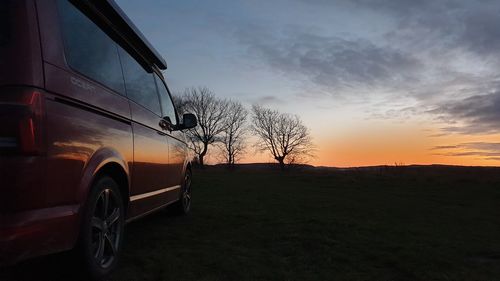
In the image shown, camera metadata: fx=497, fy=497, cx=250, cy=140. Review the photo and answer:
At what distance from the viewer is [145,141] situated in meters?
4.93

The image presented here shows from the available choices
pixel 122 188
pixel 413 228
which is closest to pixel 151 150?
pixel 122 188

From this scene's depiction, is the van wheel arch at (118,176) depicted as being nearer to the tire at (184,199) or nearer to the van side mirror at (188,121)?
the tire at (184,199)

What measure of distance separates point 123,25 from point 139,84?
0.83m

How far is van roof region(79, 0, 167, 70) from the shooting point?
156 inches

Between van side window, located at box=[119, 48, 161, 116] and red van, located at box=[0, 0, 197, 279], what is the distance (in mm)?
31

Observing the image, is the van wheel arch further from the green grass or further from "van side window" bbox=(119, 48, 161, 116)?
"van side window" bbox=(119, 48, 161, 116)

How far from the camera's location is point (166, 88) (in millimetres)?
7098

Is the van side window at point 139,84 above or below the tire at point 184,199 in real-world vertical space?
above

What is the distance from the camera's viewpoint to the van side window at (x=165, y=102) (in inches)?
255

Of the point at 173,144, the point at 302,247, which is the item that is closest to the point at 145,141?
the point at 173,144

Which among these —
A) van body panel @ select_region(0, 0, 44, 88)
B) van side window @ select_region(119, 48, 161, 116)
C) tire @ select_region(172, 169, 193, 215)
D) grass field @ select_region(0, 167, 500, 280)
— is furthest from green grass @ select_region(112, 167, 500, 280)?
van body panel @ select_region(0, 0, 44, 88)

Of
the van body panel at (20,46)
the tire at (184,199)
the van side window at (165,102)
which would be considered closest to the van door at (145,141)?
the van side window at (165,102)

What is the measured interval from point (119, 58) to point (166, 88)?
2.53m

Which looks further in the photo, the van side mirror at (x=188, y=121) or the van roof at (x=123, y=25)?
the van side mirror at (x=188, y=121)
